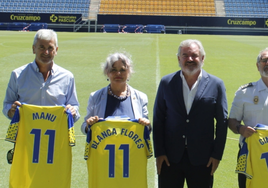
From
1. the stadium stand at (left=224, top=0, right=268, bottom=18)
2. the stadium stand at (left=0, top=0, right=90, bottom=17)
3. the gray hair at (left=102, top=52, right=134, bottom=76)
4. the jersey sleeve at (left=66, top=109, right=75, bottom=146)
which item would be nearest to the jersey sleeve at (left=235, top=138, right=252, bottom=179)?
the gray hair at (left=102, top=52, right=134, bottom=76)

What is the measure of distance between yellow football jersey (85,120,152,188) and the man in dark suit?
192 mm

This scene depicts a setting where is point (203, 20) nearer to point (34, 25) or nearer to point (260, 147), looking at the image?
point (34, 25)

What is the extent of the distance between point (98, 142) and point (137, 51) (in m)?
12.7

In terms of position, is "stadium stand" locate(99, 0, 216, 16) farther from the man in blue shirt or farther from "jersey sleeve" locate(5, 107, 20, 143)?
"jersey sleeve" locate(5, 107, 20, 143)

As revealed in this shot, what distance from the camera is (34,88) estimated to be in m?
3.26

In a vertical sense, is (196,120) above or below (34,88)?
below

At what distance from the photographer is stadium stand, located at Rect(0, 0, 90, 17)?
40531 mm

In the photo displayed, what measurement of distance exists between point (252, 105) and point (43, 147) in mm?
1932

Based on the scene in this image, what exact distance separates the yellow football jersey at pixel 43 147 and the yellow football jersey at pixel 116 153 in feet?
0.80

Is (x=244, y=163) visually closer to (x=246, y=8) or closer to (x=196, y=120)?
(x=196, y=120)

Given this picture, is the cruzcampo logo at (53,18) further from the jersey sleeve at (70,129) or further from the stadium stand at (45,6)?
the jersey sleeve at (70,129)

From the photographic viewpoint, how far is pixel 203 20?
3416 centimetres

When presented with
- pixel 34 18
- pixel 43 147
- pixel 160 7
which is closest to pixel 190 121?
pixel 43 147

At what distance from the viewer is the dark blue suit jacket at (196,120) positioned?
3068mm
